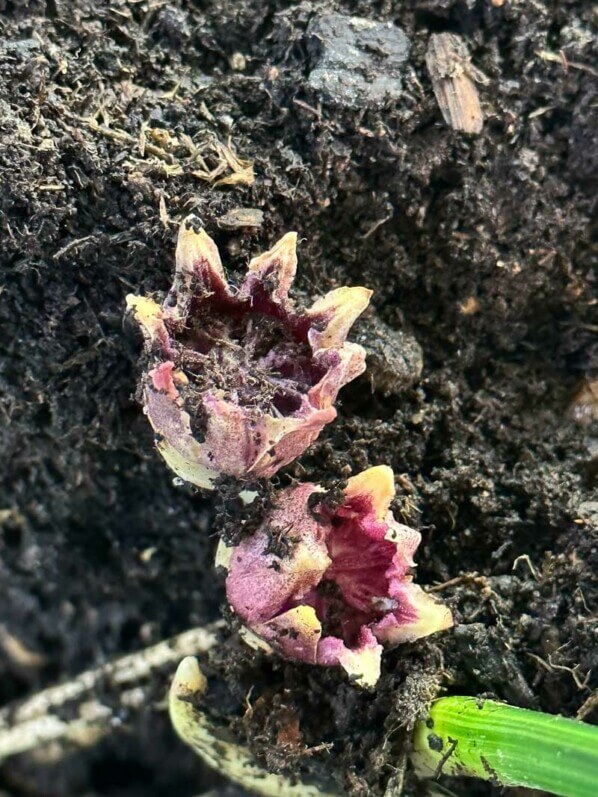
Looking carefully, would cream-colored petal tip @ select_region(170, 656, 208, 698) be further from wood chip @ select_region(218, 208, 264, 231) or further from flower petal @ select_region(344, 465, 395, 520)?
wood chip @ select_region(218, 208, 264, 231)

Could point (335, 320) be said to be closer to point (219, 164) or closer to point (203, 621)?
point (219, 164)

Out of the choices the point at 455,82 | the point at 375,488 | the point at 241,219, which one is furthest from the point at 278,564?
the point at 455,82

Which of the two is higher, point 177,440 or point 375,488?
point 177,440

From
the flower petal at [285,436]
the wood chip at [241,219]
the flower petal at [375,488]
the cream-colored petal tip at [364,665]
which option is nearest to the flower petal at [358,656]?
the cream-colored petal tip at [364,665]

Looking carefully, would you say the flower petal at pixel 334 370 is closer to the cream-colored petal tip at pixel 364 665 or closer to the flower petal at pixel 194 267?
the flower petal at pixel 194 267

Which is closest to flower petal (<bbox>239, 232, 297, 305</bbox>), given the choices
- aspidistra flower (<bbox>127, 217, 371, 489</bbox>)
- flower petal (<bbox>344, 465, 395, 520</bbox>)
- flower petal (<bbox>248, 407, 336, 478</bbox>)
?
aspidistra flower (<bbox>127, 217, 371, 489</bbox>)

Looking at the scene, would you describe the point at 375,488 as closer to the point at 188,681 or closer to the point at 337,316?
the point at 337,316
